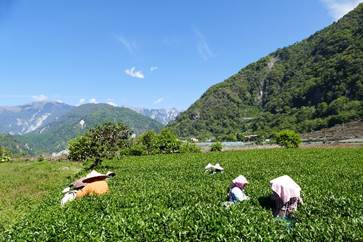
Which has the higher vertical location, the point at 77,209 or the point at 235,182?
the point at 235,182

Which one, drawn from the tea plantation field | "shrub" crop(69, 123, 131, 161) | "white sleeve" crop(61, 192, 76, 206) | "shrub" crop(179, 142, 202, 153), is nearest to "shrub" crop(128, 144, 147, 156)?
"shrub" crop(179, 142, 202, 153)

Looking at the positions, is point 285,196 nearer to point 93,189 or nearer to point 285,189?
point 285,189

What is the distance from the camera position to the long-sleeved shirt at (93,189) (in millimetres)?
23172

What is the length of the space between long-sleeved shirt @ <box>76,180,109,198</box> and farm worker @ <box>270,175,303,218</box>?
10.3 m

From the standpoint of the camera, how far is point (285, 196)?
16.2 metres

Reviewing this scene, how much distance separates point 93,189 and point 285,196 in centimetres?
1120

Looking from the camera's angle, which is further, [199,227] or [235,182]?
[235,182]

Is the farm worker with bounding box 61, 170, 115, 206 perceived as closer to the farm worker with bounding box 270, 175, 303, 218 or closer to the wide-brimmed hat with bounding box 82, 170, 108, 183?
the wide-brimmed hat with bounding box 82, 170, 108, 183

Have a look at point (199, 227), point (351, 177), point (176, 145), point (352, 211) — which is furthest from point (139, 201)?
point (176, 145)

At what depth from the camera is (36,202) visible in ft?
92.3

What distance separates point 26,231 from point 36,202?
42.4 feet

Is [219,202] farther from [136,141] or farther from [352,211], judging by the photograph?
[136,141]

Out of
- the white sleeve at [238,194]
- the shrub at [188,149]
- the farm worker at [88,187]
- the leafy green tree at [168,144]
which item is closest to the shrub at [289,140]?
the shrub at [188,149]

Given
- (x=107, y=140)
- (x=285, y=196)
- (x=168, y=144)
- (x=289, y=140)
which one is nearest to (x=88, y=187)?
(x=285, y=196)
